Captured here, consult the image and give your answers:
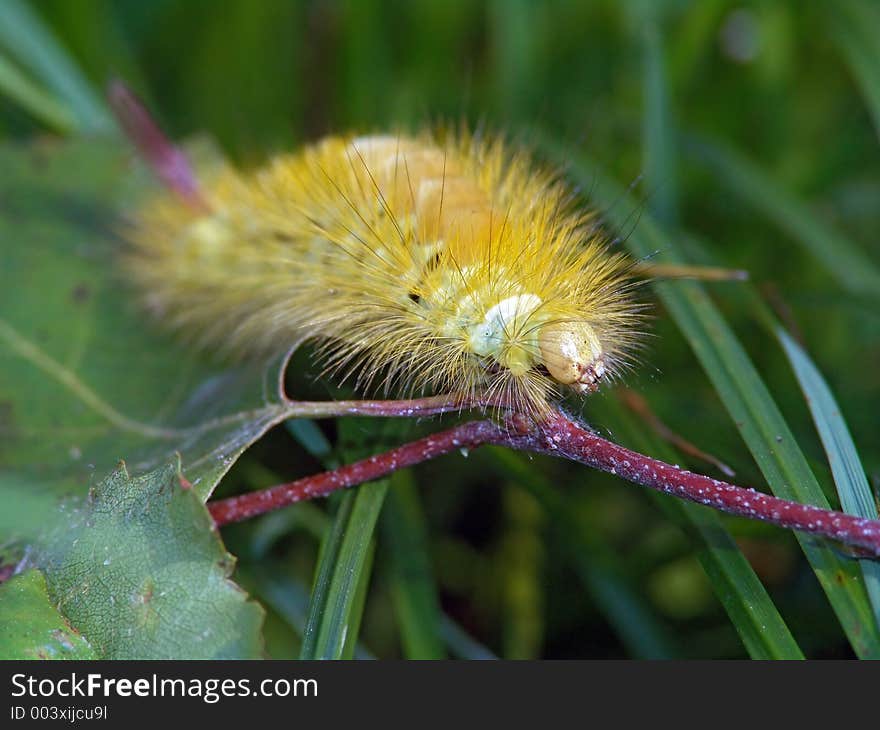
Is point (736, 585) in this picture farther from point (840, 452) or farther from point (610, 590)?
point (610, 590)

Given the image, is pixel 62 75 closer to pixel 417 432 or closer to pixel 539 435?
pixel 417 432

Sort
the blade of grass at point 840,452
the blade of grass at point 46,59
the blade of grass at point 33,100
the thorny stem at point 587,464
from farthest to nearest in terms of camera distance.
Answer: the blade of grass at point 46,59 → the blade of grass at point 33,100 → the blade of grass at point 840,452 → the thorny stem at point 587,464

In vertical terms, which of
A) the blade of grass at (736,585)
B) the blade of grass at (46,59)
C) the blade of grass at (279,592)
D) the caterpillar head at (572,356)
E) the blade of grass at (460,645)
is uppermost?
the blade of grass at (46,59)

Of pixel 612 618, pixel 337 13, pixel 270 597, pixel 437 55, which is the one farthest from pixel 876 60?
pixel 270 597

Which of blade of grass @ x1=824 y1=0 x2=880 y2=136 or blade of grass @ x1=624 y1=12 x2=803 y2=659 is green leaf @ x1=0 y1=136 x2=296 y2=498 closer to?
blade of grass @ x1=624 y1=12 x2=803 y2=659

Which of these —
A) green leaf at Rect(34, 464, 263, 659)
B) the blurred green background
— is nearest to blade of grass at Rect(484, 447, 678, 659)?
the blurred green background

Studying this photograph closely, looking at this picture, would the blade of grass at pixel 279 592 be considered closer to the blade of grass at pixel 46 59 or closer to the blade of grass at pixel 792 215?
the blade of grass at pixel 46 59

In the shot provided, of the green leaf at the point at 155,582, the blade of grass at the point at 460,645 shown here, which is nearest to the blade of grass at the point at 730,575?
the blade of grass at the point at 460,645
